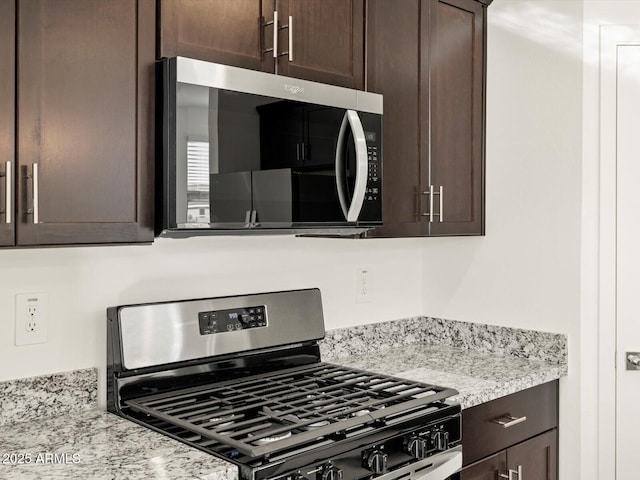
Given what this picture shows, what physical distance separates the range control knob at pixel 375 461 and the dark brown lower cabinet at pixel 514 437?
0.44 metres

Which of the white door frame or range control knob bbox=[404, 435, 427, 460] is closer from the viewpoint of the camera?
range control knob bbox=[404, 435, 427, 460]

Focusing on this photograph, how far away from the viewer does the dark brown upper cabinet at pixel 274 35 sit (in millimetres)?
1674

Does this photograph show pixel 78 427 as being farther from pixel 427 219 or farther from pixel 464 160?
pixel 464 160

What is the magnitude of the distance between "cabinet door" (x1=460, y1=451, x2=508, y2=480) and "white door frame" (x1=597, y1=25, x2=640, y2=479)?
44cm

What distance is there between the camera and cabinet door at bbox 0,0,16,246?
1.38 metres

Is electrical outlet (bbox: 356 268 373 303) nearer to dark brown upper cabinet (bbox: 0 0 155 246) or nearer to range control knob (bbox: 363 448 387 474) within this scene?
range control knob (bbox: 363 448 387 474)

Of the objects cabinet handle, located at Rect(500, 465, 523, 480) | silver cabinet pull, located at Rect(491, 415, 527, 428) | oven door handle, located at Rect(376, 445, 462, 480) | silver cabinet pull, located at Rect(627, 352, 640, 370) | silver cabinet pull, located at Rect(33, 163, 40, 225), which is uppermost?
silver cabinet pull, located at Rect(33, 163, 40, 225)

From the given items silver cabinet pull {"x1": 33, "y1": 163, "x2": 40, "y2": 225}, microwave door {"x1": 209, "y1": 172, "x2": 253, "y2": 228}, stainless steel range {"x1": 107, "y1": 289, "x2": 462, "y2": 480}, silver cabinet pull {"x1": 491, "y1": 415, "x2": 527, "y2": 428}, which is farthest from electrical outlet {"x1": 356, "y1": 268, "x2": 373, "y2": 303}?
silver cabinet pull {"x1": 33, "y1": 163, "x2": 40, "y2": 225}

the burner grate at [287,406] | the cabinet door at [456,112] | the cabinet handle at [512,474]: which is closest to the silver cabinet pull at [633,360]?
the cabinet handle at [512,474]

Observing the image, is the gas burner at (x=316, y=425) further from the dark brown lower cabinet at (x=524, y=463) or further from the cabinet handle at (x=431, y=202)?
the cabinet handle at (x=431, y=202)

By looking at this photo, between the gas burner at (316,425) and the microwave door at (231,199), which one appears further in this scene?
the microwave door at (231,199)

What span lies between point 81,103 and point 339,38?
0.84 m

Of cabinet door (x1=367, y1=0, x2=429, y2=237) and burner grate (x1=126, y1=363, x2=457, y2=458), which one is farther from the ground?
cabinet door (x1=367, y1=0, x2=429, y2=237)

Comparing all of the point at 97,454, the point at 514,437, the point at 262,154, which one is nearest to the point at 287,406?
the point at 97,454
